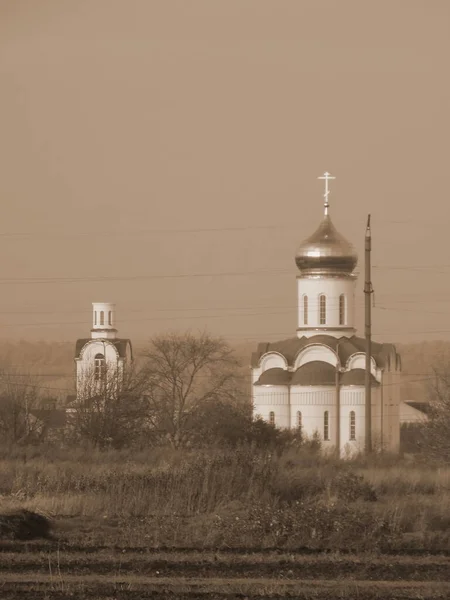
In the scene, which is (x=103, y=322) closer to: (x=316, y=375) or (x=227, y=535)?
(x=316, y=375)

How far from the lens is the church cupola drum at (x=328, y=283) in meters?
59.2

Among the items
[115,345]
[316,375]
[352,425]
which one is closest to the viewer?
[352,425]

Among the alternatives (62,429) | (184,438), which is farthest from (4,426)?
(184,438)

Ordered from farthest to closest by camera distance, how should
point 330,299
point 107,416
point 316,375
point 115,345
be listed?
point 115,345 → point 330,299 → point 316,375 → point 107,416

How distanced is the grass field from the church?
102 feet

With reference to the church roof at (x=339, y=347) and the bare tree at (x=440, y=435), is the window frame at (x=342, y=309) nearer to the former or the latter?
the church roof at (x=339, y=347)

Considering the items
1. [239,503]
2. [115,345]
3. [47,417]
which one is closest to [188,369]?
[115,345]

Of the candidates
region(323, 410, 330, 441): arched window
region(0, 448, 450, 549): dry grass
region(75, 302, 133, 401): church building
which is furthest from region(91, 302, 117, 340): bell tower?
region(0, 448, 450, 549): dry grass

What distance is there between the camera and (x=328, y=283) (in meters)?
59.3

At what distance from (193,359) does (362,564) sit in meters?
48.1

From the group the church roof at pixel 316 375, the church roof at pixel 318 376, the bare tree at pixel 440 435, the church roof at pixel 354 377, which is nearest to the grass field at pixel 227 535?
the bare tree at pixel 440 435

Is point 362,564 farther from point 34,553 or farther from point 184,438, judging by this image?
point 184,438

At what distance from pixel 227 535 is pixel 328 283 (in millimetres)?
43989

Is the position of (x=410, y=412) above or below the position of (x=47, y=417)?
above
